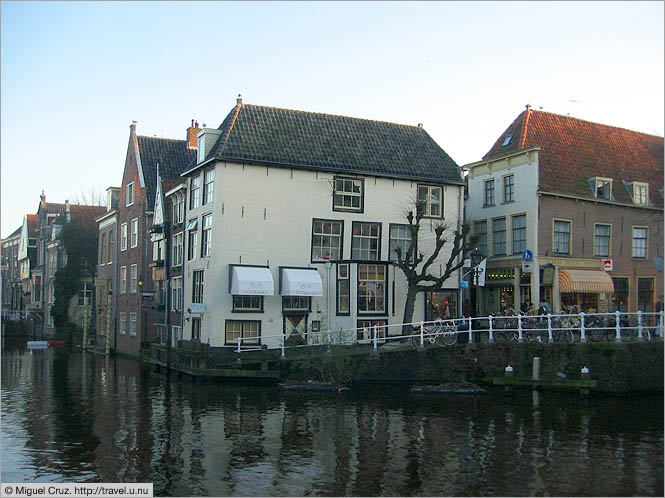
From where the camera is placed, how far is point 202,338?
32.0 m

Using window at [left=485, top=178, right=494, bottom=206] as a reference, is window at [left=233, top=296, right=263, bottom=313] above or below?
below

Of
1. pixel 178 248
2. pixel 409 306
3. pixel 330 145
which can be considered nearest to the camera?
pixel 409 306

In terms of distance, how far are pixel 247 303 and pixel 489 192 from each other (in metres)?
14.1

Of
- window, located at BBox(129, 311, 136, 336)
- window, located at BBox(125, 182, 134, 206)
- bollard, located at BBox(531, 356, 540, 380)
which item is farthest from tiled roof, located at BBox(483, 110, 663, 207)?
window, located at BBox(129, 311, 136, 336)

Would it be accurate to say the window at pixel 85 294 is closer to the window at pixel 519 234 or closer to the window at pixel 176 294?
the window at pixel 176 294

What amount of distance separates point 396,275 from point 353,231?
2863 millimetres

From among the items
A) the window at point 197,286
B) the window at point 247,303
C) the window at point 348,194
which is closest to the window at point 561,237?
the window at point 348,194

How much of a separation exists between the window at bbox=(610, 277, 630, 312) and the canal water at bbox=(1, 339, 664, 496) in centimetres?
1246

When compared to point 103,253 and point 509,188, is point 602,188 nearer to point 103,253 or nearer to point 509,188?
point 509,188

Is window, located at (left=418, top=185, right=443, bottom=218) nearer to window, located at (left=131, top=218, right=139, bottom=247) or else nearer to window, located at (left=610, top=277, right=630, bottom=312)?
window, located at (left=610, top=277, right=630, bottom=312)

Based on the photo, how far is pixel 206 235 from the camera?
33.3 metres

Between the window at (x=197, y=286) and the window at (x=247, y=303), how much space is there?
203 cm

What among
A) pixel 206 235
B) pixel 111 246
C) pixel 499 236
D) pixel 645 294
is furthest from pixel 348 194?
pixel 111 246

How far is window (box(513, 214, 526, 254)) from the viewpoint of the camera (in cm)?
3538
